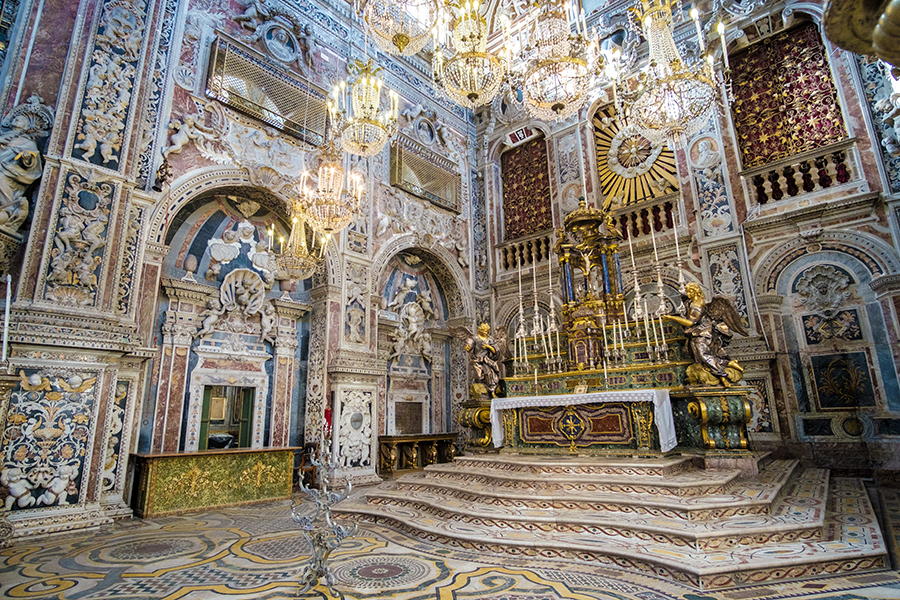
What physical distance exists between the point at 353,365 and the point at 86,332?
14.2 ft

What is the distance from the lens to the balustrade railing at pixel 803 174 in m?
8.23

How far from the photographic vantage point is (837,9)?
1631mm

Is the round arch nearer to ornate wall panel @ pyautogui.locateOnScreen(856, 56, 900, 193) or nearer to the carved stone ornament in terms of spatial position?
the carved stone ornament

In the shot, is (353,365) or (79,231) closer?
(79,231)

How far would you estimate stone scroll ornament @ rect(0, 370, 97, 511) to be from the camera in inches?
202

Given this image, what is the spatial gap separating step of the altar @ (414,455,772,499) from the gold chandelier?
4509mm

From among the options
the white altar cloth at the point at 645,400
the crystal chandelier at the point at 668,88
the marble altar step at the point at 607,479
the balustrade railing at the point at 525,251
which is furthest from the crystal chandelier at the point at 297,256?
the balustrade railing at the point at 525,251

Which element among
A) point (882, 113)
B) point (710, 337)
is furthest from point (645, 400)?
point (882, 113)

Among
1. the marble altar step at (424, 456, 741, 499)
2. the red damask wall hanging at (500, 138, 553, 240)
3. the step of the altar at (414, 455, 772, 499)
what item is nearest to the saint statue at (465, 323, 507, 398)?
the step of the altar at (414, 455, 772, 499)

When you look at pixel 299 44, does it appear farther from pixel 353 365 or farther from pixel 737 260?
pixel 737 260

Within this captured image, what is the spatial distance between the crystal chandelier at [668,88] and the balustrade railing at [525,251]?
4.63 m

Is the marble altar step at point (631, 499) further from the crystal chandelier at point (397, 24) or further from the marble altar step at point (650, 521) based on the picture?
the crystal chandelier at point (397, 24)

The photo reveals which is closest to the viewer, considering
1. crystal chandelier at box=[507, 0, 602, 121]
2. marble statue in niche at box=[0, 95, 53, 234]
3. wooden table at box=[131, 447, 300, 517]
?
marble statue in niche at box=[0, 95, 53, 234]

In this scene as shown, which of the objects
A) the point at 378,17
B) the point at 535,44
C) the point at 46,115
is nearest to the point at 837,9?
the point at 535,44
